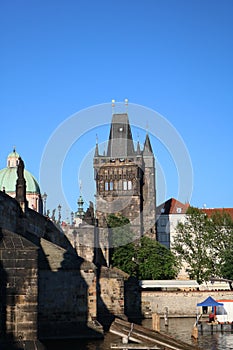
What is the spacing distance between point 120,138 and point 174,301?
47244 millimetres

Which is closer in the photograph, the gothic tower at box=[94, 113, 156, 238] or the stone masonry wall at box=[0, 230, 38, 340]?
the stone masonry wall at box=[0, 230, 38, 340]

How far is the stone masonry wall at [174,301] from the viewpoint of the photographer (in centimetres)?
5541

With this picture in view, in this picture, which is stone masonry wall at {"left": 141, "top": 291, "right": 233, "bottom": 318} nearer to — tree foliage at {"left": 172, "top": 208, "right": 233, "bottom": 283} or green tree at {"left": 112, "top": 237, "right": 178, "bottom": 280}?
tree foliage at {"left": 172, "top": 208, "right": 233, "bottom": 283}

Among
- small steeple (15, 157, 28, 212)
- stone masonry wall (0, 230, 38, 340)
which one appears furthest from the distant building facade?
stone masonry wall (0, 230, 38, 340)

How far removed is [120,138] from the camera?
324 ft

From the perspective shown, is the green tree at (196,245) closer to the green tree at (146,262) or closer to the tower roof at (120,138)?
the green tree at (146,262)

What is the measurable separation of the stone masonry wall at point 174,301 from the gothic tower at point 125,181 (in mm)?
28858

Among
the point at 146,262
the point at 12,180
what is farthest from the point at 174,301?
the point at 12,180

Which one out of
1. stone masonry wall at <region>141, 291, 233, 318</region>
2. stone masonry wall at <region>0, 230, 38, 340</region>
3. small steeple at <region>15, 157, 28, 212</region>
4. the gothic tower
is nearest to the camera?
stone masonry wall at <region>0, 230, 38, 340</region>

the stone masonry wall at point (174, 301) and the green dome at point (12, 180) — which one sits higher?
the green dome at point (12, 180)

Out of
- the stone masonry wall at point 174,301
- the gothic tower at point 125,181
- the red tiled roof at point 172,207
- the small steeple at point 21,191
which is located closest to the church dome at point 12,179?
the gothic tower at point 125,181

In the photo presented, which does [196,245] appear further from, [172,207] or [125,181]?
[172,207]

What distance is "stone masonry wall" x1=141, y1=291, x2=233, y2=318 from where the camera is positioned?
5541cm

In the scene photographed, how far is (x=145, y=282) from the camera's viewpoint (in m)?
61.5
